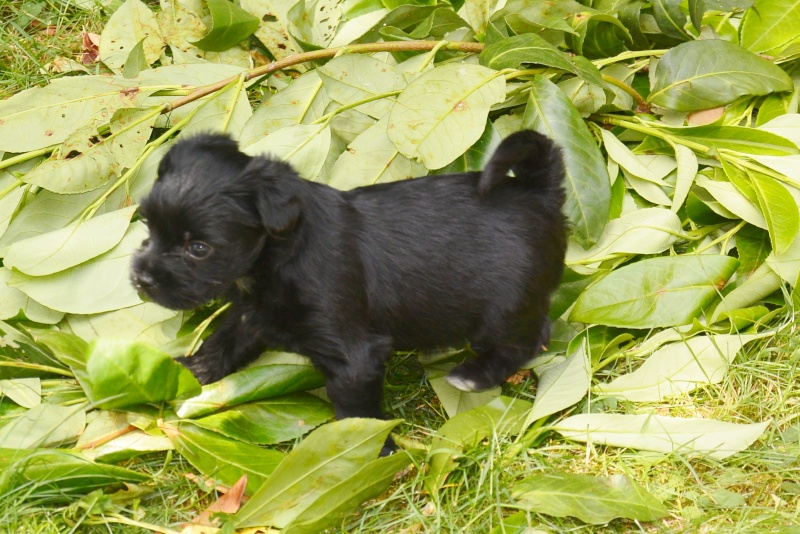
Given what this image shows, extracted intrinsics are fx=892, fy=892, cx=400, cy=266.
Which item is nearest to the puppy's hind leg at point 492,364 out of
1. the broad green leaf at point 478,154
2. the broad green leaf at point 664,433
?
the broad green leaf at point 664,433

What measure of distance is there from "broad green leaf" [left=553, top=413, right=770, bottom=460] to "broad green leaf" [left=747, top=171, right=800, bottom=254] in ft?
2.72

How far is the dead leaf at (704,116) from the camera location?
444 centimetres

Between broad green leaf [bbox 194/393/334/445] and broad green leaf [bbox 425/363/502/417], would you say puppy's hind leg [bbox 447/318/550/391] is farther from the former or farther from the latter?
broad green leaf [bbox 194/393/334/445]

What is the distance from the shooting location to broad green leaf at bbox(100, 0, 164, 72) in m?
4.71

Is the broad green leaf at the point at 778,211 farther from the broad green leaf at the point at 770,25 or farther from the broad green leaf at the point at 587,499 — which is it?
the broad green leaf at the point at 587,499

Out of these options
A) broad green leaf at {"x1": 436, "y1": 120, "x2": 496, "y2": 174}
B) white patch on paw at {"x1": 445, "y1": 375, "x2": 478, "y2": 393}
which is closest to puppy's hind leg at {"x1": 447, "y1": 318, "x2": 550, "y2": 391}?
white patch on paw at {"x1": 445, "y1": 375, "x2": 478, "y2": 393}

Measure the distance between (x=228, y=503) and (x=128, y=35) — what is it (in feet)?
9.07

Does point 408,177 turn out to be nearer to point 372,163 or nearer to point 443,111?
point 372,163

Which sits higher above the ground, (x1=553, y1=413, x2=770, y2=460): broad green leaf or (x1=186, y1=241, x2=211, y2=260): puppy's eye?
(x1=186, y1=241, x2=211, y2=260): puppy's eye

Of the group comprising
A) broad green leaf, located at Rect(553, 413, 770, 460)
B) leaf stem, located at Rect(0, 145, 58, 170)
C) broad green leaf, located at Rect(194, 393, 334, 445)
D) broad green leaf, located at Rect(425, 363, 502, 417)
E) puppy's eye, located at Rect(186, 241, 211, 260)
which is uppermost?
puppy's eye, located at Rect(186, 241, 211, 260)

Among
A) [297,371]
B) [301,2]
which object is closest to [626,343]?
[297,371]

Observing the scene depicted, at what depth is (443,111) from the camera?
389cm

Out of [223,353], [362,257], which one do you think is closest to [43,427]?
[223,353]

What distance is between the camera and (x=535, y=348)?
11.9 feet
